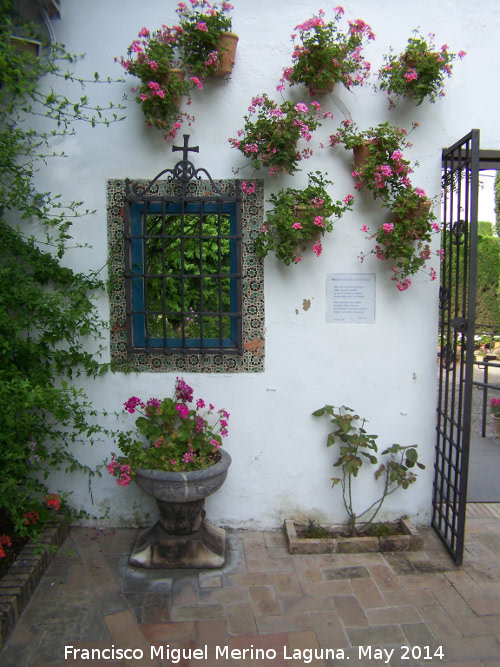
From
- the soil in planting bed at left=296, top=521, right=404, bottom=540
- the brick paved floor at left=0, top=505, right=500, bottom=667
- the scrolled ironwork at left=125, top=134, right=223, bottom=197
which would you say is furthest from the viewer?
the soil in planting bed at left=296, top=521, right=404, bottom=540

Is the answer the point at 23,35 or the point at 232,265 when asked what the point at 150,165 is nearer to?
the point at 232,265

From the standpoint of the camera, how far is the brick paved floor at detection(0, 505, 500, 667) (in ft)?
7.25

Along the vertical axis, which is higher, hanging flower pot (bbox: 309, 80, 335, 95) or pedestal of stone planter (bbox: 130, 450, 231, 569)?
hanging flower pot (bbox: 309, 80, 335, 95)

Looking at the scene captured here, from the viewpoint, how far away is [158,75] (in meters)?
2.88

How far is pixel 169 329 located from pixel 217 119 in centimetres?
138

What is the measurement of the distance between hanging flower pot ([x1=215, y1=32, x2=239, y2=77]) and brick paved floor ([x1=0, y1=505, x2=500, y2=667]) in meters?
2.96

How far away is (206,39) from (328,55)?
2.35ft

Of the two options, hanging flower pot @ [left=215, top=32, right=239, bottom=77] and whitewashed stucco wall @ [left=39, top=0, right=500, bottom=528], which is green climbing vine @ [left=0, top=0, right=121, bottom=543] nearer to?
whitewashed stucco wall @ [left=39, top=0, right=500, bottom=528]

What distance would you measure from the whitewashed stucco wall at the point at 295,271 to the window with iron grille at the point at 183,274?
21 centimetres

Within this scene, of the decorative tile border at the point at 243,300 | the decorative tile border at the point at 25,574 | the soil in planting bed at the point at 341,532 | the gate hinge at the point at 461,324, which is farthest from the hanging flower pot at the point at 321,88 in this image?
the decorative tile border at the point at 25,574

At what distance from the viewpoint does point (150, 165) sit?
312 centimetres

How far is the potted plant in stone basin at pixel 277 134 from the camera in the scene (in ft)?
9.38

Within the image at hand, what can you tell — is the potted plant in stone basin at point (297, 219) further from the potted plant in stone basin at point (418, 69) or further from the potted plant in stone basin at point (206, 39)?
the potted plant in stone basin at point (206, 39)

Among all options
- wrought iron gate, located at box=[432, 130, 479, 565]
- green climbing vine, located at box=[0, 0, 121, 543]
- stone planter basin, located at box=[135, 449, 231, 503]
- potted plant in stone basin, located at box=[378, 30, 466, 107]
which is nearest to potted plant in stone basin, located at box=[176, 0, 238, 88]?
green climbing vine, located at box=[0, 0, 121, 543]
